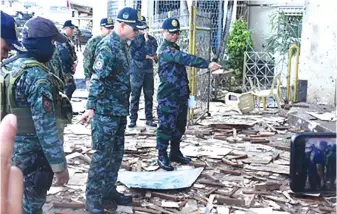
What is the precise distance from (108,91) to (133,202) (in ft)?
4.31

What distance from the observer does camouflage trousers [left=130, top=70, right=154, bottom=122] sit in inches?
330

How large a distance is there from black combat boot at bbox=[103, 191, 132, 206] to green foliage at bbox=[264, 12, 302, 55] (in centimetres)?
1042

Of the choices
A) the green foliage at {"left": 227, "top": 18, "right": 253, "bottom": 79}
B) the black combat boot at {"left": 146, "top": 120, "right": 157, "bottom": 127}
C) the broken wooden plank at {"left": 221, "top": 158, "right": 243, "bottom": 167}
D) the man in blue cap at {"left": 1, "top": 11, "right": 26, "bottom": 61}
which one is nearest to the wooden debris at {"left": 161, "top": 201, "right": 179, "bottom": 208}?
the broken wooden plank at {"left": 221, "top": 158, "right": 243, "bottom": 167}

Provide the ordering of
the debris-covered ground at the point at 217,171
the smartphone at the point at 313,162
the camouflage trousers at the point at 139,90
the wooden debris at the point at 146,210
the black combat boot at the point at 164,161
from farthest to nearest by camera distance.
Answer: the camouflage trousers at the point at 139,90 → the black combat boot at the point at 164,161 → the debris-covered ground at the point at 217,171 → the wooden debris at the point at 146,210 → the smartphone at the point at 313,162

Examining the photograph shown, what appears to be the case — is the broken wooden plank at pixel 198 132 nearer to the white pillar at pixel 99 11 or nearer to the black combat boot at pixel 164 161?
the black combat boot at pixel 164 161

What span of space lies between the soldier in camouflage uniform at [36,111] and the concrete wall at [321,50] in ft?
23.0

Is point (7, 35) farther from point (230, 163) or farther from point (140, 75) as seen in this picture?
point (140, 75)

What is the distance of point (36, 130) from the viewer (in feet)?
10.1

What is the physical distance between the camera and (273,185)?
5.30 meters

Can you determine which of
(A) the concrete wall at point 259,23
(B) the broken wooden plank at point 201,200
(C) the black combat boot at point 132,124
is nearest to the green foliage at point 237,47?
(A) the concrete wall at point 259,23

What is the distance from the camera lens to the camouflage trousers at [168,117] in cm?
569

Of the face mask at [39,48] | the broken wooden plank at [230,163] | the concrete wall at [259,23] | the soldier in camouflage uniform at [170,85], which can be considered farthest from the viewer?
the concrete wall at [259,23]

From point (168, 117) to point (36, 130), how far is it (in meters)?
2.79

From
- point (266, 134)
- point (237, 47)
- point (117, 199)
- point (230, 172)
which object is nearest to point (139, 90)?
point (266, 134)
